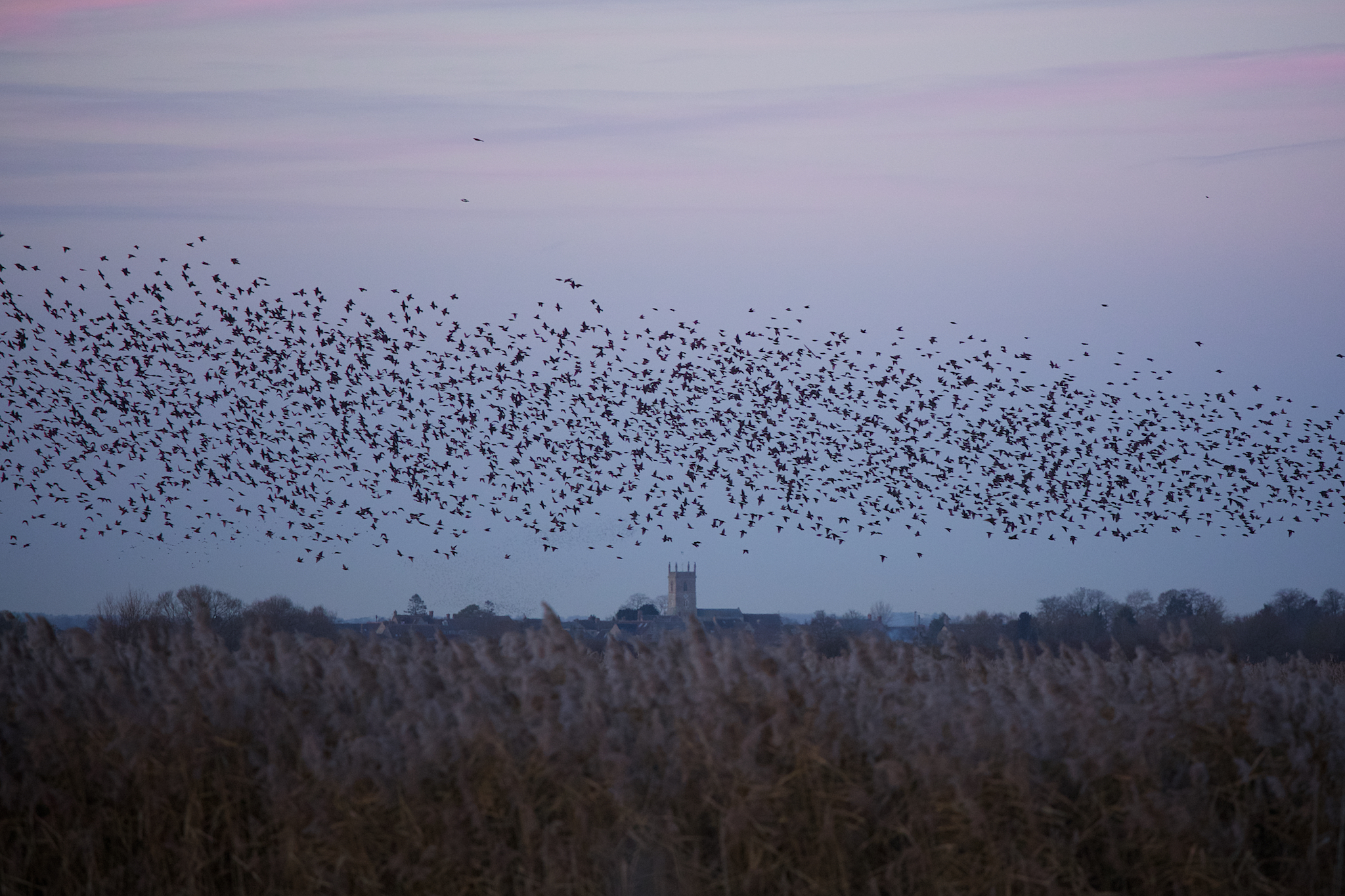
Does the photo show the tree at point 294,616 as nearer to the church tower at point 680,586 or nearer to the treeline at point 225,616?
the treeline at point 225,616

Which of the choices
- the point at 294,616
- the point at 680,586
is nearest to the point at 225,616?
the point at 294,616

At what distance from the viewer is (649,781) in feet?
18.5

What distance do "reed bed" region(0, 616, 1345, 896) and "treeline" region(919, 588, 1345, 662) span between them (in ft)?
75.7

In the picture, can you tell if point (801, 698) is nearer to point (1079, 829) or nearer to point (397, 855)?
point (1079, 829)

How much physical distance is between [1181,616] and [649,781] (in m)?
30.6

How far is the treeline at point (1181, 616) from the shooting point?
3866 cm

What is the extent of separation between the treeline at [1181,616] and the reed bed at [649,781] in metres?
23.1

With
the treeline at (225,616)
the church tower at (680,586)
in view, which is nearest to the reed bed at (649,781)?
the treeline at (225,616)

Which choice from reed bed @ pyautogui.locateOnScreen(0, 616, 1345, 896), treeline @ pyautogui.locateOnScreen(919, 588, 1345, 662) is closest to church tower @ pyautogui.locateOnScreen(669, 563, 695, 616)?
treeline @ pyautogui.locateOnScreen(919, 588, 1345, 662)

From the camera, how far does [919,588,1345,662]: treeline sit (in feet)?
127

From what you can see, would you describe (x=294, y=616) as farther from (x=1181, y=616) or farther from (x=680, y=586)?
(x=680, y=586)

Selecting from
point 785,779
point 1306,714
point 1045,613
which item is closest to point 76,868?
point 785,779

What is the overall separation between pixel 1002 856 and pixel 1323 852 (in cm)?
173

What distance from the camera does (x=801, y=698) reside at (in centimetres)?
584
